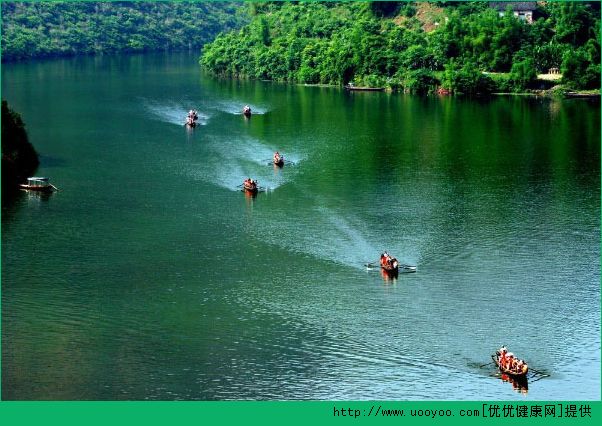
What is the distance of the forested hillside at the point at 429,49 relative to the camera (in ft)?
382

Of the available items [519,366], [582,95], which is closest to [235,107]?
[582,95]

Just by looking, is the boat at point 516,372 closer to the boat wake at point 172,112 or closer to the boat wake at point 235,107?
the boat wake at point 172,112

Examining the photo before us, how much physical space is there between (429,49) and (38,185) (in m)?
62.9

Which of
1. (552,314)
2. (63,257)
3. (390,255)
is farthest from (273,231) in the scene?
(552,314)

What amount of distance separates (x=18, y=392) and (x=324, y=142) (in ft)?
161

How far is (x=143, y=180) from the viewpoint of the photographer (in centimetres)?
7412

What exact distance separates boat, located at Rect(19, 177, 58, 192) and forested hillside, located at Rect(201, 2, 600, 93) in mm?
56274

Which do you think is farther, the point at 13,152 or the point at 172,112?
the point at 172,112

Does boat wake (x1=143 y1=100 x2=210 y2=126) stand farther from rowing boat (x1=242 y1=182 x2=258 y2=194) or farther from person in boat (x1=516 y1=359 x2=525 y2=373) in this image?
person in boat (x1=516 y1=359 x2=525 y2=373)

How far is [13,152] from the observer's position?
75.4m

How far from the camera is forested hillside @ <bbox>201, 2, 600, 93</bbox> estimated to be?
4584 inches

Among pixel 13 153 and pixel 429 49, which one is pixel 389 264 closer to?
pixel 13 153

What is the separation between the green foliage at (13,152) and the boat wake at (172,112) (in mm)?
22031

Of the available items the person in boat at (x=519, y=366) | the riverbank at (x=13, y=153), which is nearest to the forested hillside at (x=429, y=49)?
the riverbank at (x=13, y=153)
